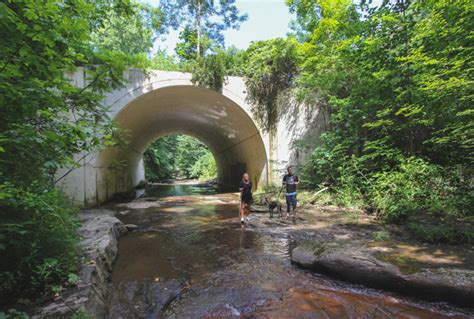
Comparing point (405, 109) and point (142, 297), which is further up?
point (405, 109)

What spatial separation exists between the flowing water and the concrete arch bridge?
3.95 meters

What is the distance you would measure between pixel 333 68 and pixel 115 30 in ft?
100

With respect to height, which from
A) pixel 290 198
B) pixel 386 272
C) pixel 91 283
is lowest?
pixel 386 272

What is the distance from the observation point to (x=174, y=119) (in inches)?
677

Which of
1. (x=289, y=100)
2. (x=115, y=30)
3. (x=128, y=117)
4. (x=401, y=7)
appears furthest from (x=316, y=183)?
(x=115, y=30)

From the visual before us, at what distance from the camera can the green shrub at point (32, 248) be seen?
2.54 meters

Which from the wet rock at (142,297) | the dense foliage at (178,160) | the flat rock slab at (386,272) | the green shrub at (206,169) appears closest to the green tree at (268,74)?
the flat rock slab at (386,272)

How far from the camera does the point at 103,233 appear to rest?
200 inches

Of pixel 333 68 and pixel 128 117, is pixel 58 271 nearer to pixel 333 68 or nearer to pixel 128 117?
pixel 128 117

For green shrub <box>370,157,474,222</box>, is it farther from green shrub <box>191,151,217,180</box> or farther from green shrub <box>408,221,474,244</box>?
green shrub <box>191,151,217,180</box>

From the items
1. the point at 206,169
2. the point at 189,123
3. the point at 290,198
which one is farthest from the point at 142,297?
the point at 206,169

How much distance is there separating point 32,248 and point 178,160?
4050cm

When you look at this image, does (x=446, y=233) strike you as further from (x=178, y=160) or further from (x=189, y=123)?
(x=178, y=160)

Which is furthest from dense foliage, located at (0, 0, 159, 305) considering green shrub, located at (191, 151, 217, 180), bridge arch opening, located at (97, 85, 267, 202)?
green shrub, located at (191, 151, 217, 180)
